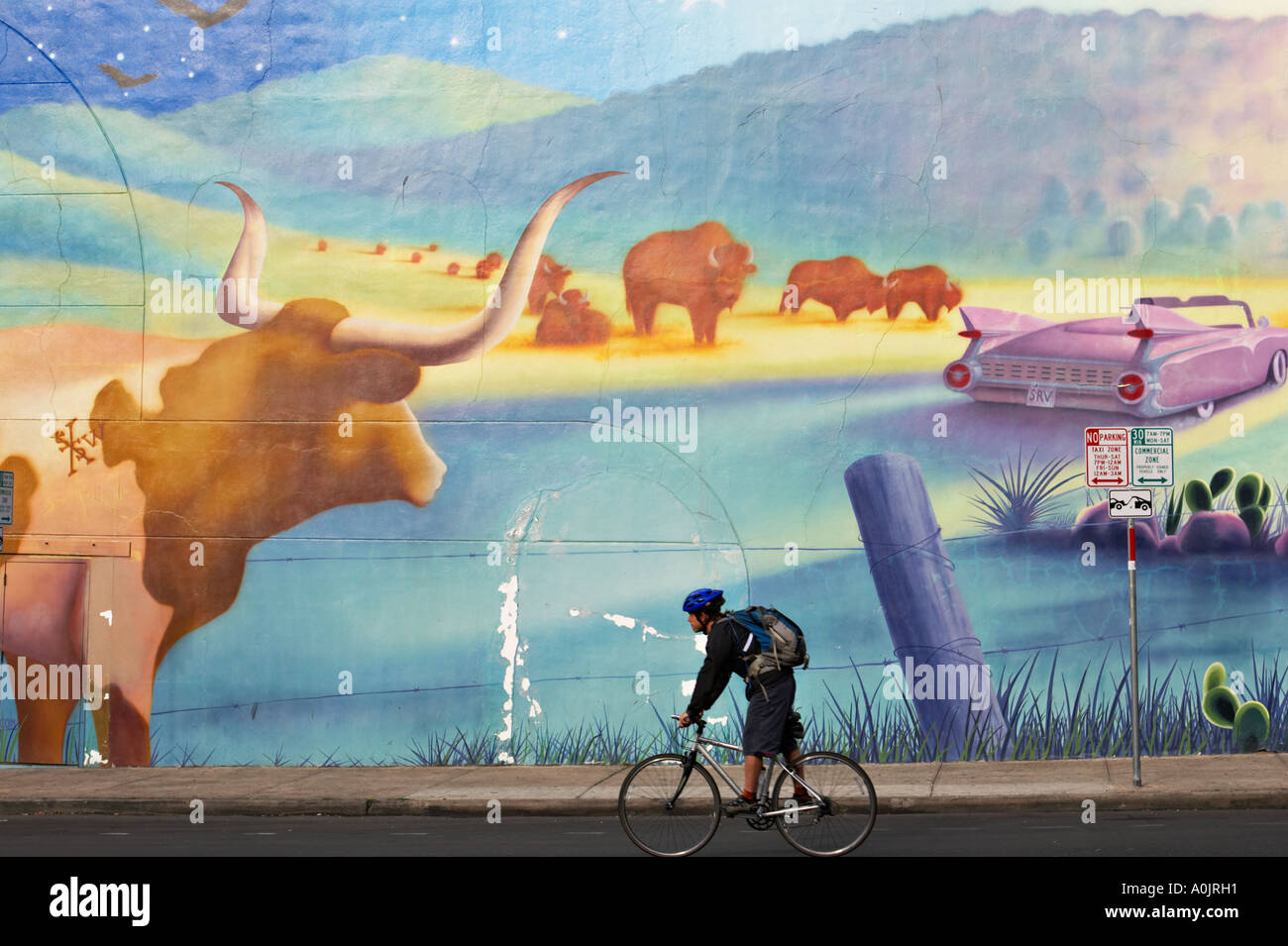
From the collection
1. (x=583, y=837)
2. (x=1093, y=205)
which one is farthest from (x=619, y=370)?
(x=583, y=837)

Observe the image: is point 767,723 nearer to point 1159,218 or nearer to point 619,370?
point 619,370

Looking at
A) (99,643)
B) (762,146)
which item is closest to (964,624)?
(762,146)

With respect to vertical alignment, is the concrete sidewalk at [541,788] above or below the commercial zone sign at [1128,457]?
below

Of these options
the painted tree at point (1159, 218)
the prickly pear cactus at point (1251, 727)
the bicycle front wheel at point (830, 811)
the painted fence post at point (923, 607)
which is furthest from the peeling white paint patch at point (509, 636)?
→ the painted tree at point (1159, 218)

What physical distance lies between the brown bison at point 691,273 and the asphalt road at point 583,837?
5528mm

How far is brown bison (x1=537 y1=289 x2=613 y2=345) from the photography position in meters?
15.9

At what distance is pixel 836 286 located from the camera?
15.6m

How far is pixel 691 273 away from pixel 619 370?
1.24 meters

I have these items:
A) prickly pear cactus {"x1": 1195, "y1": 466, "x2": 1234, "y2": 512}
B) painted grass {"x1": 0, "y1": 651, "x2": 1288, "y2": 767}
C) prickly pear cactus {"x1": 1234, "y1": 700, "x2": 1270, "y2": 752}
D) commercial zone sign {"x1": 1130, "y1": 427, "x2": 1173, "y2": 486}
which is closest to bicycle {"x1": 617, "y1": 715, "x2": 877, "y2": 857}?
commercial zone sign {"x1": 1130, "y1": 427, "x2": 1173, "y2": 486}

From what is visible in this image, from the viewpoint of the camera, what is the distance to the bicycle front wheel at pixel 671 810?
33.7ft

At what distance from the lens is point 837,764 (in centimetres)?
1034

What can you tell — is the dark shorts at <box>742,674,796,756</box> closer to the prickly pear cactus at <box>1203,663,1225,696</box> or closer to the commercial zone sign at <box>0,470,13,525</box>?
the prickly pear cactus at <box>1203,663,1225,696</box>

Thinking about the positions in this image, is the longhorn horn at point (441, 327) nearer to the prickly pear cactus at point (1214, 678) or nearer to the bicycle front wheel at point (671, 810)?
the bicycle front wheel at point (671, 810)
